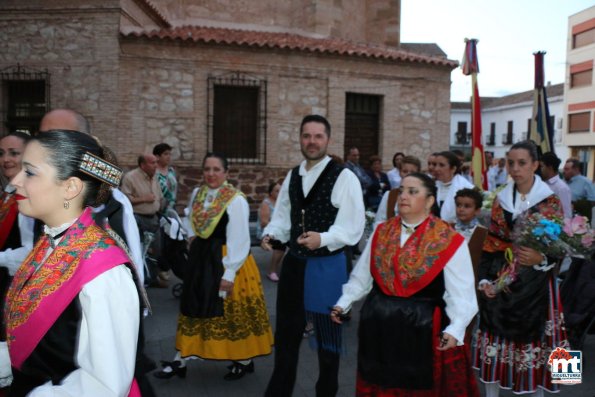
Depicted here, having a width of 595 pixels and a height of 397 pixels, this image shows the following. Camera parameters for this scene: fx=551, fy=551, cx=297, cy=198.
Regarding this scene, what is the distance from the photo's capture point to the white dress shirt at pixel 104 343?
65.8 inches

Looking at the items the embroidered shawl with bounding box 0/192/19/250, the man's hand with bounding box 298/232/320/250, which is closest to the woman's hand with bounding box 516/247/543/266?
the man's hand with bounding box 298/232/320/250

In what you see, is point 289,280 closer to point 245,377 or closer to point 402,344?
point 402,344

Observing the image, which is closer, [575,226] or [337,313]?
[337,313]

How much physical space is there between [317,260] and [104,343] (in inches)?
90.7

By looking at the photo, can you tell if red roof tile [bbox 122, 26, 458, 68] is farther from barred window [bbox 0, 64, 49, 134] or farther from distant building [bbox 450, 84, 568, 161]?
distant building [bbox 450, 84, 568, 161]

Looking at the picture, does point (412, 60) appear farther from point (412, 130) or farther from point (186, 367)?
point (186, 367)

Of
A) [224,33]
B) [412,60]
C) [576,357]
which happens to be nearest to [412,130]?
[412,60]

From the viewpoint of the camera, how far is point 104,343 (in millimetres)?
1681

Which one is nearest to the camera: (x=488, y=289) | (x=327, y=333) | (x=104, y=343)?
(x=104, y=343)

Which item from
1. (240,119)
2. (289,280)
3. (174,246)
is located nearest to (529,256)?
(289,280)

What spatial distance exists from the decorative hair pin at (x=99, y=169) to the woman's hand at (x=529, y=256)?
311 cm

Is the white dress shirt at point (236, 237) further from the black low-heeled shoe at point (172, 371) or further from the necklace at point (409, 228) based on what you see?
the necklace at point (409, 228)

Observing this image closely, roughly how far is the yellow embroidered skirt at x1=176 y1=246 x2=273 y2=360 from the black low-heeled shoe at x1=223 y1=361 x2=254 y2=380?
0.18 metres

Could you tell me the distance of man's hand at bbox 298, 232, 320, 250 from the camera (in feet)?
11.9
